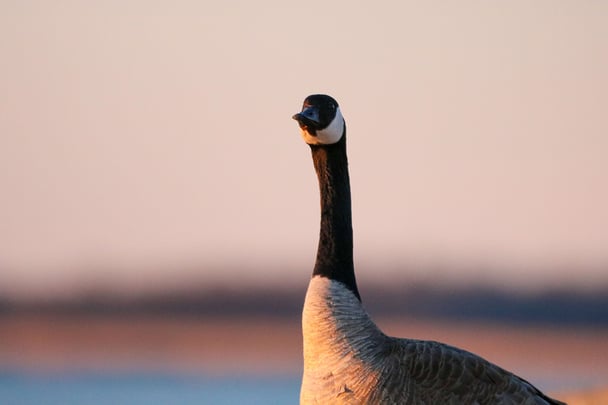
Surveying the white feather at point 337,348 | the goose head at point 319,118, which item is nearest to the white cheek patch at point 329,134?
the goose head at point 319,118

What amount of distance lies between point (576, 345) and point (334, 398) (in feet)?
113

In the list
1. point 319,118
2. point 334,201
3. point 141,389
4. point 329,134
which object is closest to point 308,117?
point 319,118

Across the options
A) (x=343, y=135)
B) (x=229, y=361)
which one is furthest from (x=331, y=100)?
(x=229, y=361)

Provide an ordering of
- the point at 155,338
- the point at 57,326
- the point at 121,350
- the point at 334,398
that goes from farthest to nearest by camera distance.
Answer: the point at 57,326 < the point at 155,338 < the point at 121,350 < the point at 334,398

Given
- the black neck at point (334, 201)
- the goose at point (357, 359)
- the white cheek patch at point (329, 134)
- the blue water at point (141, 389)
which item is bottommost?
the goose at point (357, 359)

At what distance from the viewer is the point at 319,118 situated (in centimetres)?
1145

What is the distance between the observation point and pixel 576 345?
146ft

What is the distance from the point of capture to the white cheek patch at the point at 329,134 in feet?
38.0

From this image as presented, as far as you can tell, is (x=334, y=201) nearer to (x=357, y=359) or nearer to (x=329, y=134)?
(x=329, y=134)

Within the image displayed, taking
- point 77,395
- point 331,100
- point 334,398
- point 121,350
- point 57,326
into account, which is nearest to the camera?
point 334,398

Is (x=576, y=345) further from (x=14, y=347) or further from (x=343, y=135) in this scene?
(x=343, y=135)

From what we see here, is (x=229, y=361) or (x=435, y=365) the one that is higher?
(x=229, y=361)

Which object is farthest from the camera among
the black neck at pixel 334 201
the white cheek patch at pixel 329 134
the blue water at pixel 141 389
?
the blue water at pixel 141 389

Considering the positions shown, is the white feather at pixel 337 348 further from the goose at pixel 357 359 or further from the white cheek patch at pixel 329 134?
the white cheek patch at pixel 329 134
